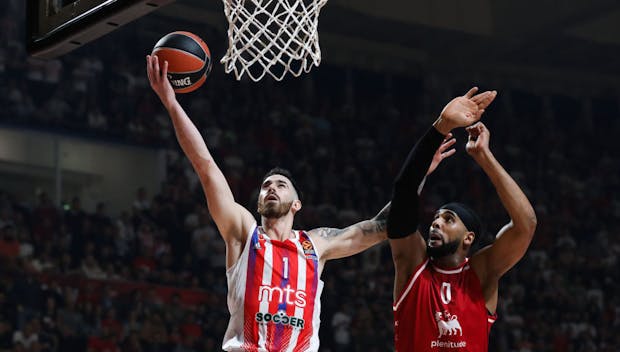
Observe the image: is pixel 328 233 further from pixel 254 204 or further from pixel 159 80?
pixel 254 204

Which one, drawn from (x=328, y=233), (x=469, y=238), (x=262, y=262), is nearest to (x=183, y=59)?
(x=262, y=262)

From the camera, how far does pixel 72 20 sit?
4441mm

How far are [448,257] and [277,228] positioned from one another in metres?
0.82

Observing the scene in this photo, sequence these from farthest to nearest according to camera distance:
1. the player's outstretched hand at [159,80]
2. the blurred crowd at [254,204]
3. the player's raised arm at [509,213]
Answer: the blurred crowd at [254,204]
the player's raised arm at [509,213]
the player's outstretched hand at [159,80]

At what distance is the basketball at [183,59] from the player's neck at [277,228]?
737mm

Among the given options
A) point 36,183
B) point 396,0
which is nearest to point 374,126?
point 396,0

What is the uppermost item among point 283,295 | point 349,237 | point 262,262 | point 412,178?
point 412,178

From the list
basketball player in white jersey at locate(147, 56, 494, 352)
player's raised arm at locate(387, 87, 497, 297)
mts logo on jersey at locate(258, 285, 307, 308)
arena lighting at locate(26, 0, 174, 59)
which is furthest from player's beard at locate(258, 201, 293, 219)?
arena lighting at locate(26, 0, 174, 59)

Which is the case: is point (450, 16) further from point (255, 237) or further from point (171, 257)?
point (255, 237)

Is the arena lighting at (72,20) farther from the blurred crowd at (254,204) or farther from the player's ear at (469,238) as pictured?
the blurred crowd at (254,204)

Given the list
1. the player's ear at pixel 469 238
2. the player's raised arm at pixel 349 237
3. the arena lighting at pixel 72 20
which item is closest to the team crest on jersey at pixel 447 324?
the player's ear at pixel 469 238

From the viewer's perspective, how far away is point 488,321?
A: 466 centimetres

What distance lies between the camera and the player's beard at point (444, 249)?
469 cm

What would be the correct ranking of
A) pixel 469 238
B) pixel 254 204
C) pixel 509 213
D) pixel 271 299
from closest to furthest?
pixel 271 299
pixel 509 213
pixel 469 238
pixel 254 204
